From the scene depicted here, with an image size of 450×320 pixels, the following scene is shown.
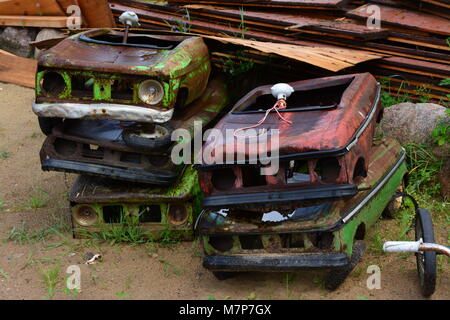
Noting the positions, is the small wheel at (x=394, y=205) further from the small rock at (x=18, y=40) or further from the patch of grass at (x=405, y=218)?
the small rock at (x=18, y=40)

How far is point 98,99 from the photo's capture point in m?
5.16

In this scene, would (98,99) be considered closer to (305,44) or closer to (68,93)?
(68,93)

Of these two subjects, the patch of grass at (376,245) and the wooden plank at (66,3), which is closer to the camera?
the patch of grass at (376,245)

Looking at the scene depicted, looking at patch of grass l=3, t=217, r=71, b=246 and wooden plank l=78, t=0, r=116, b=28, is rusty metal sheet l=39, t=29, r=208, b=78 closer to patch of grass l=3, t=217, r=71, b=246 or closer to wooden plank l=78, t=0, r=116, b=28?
patch of grass l=3, t=217, r=71, b=246

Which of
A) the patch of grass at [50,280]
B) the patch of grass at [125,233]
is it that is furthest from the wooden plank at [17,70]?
the patch of grass at [50,280]

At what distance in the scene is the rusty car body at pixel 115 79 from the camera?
504cm

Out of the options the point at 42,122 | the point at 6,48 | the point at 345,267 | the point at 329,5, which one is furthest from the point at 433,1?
the point at 6,48

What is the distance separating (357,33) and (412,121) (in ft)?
3.67

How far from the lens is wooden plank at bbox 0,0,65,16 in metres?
9.20

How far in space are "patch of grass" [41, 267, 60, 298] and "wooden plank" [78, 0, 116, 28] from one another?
4.39m

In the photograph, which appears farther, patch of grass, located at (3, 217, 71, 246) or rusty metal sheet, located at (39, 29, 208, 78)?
patch of grass, located at (3, 217, 71, 246)

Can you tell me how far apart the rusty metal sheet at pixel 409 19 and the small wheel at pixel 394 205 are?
1.86 meters

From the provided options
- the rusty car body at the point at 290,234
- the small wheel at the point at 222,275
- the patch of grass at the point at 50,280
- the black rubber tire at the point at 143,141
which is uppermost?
the black rubber tire at the point at 143,141

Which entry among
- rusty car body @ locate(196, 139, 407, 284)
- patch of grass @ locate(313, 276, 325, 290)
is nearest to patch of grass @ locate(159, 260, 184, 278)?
rusty car body @ locate(196, 139, 407, 284)
